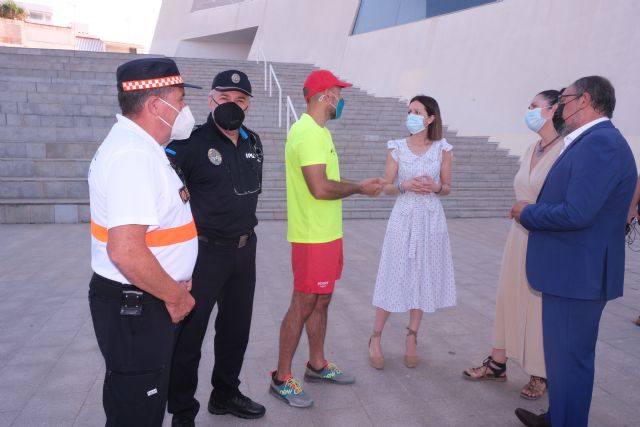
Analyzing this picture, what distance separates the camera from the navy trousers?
2373 millimetres

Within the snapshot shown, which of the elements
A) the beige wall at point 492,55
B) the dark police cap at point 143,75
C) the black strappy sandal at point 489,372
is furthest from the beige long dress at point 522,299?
the beige wall at point 492,55

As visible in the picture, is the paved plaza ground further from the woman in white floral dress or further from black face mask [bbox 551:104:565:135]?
black face mask [bbox 551:104:565:135]

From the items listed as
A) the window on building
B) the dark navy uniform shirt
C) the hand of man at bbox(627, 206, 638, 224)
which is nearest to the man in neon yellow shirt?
the dark navy uniform shirt

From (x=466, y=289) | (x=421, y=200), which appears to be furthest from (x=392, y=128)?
(x=421, y=200)

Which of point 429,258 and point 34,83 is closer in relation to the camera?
point 429,258

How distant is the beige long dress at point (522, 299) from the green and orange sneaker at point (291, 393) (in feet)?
4.36

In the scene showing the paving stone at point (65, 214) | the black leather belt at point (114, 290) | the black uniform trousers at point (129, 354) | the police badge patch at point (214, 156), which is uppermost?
the police badge patch at point (214, 156)

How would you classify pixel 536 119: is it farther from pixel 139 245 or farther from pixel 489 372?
pixel 139 245

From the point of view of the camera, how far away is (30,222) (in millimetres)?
8164

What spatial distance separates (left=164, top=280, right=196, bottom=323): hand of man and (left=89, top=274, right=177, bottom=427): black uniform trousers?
0.05 m

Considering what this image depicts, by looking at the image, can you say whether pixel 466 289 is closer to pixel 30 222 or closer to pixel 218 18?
pixel 30 222

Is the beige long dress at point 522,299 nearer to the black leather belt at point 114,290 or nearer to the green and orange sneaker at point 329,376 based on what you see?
the green and orange sneaker at point 329,376

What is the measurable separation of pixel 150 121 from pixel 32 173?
806cm

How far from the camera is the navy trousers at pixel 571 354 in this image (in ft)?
7.79
